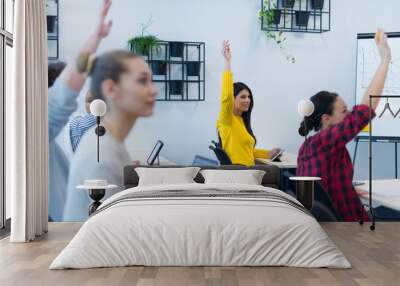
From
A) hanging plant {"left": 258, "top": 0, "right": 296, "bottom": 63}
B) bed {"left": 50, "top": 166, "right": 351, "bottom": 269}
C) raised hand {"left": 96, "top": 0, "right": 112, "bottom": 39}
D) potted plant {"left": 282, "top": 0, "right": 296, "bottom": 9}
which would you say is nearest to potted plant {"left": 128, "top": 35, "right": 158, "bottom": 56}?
raised hand {"left": 96, "top": 0, "right": 112, "bottom": 39}

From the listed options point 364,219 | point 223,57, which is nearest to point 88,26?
point 223,57

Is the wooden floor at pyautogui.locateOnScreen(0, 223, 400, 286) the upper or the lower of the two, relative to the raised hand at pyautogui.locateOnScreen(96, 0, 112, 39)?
lower

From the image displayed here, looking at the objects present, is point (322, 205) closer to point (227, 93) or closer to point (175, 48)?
point (227, 93)

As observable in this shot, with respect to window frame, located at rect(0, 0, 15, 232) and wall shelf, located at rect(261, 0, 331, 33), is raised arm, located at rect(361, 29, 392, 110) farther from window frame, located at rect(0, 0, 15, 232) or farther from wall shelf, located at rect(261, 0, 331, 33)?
window frame, located at rect(0, 0, 15, 232)

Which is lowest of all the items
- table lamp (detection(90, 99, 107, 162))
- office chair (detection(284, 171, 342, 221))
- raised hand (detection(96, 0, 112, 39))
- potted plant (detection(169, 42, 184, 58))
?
office chair (detection(284, 171, 342, 221))

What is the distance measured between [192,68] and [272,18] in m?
1.17

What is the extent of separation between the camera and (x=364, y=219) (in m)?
7.20

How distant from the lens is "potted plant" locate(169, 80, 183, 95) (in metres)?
7.11

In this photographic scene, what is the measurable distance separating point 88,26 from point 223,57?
1.71 m

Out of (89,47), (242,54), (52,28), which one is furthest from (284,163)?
(52,28)

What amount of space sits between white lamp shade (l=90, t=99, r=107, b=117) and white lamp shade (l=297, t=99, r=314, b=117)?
2.37 meters

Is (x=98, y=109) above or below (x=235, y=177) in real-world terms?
above

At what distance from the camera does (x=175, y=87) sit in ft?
23.3

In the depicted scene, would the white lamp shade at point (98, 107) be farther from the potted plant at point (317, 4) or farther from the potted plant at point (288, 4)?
the potted plant at point (317, 4)
